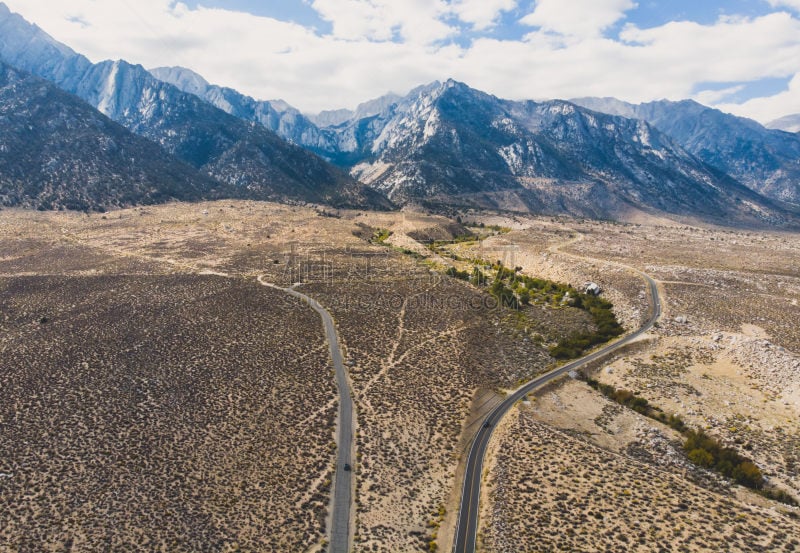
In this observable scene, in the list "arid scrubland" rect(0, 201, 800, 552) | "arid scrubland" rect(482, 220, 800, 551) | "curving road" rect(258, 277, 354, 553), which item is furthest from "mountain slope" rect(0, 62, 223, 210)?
"arid scrubland" rect(482, 220, 800, 551)

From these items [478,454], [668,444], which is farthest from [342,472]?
[668,444]

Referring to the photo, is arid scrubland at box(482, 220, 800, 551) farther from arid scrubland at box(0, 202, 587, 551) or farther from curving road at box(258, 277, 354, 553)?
curving road at box(258, 277, 354, 553)

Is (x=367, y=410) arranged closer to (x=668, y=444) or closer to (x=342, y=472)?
(x=342, y=472)

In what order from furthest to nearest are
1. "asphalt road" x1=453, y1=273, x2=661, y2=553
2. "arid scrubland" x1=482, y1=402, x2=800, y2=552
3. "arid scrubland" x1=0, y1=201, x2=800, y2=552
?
"asphalt road" x1=453, y1=273, x2=661, y2=553, "arid scrubland" x1=0, y1=201, x2=800, y2=552, "arid scrubland" x1=482, y1=402, x2=800, y2=552

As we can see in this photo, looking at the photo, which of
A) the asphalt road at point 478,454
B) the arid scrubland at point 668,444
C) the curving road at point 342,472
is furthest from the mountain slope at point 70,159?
the arid scrubland at point 668,444

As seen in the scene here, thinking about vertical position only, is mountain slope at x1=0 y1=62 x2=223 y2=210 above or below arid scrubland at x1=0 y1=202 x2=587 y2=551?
above

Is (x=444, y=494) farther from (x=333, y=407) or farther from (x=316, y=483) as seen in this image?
(x=333, y=407)
